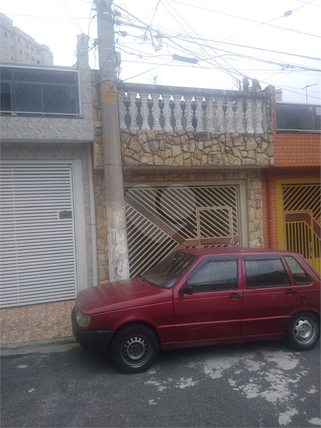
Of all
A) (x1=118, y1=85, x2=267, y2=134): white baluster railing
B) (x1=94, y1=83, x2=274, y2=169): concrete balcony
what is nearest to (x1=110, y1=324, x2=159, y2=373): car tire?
(x1=94, y1=83, x2=274, y2=169): concrete balcony

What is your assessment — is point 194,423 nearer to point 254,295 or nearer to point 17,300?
point 254,295

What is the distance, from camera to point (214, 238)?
345 inches

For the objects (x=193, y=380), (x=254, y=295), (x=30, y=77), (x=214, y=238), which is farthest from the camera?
(x=214, y=238)

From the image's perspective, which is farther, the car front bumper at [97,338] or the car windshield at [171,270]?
the car windshield at [171,270]

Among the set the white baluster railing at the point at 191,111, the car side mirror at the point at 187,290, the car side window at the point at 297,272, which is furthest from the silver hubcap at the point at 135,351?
the white baluster railing at the point at 191,111

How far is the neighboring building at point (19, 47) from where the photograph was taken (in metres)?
7.63

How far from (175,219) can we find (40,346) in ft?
13.9

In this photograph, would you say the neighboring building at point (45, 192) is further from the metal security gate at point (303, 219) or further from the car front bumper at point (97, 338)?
the metal security gate at point (303, 219)

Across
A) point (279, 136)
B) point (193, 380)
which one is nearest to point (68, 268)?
point (193, 380)

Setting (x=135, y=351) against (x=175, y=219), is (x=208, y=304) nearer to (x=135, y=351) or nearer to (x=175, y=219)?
(x=135, y=351)

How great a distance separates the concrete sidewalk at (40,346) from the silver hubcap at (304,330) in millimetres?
3195

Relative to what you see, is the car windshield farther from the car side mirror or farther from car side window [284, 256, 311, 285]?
car side window [284, 256, 311, 285]

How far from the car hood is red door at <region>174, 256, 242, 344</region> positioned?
254 millimetres

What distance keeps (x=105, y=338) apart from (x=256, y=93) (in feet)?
21.2
